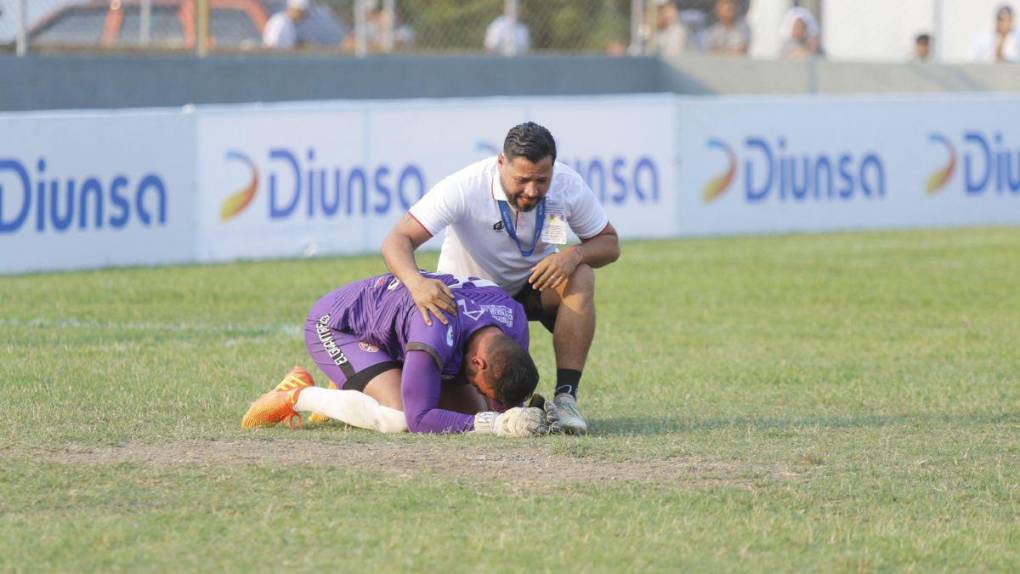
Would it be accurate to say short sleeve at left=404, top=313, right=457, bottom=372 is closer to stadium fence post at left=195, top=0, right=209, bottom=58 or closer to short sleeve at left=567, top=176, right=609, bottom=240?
short sleeve at left=567, top=176, right=609, bottom=240

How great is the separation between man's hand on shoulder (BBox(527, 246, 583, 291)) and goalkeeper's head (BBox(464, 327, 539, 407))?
62 centimetres

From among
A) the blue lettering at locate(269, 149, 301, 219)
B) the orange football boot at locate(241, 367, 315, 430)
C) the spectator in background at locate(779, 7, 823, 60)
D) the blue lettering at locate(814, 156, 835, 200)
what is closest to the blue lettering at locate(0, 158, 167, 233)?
the blue lettering at locate(269, 149, 301, 219)

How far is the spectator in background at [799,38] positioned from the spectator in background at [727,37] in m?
0.54

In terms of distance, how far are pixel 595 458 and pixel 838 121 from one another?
13.2 metres

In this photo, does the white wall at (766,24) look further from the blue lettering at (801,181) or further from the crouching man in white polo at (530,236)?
the crouching man in white polo at (530,236)

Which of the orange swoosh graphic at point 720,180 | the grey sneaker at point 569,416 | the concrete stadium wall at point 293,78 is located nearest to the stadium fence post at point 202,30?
the concrete stadium wall at point 293,78

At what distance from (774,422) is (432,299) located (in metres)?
1.80

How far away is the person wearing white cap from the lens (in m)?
20.9

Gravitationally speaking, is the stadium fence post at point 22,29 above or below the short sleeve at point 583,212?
above

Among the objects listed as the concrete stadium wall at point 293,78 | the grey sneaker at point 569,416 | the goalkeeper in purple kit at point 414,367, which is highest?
the concrete stadium wall at point 293,78

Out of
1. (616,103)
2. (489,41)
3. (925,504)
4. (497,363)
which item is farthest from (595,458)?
(489,41)

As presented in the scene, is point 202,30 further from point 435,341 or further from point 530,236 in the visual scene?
point 435,341

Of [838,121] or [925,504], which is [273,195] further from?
[925,504]

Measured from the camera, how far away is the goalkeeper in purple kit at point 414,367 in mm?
7387
